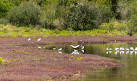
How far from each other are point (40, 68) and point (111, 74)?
4.86m

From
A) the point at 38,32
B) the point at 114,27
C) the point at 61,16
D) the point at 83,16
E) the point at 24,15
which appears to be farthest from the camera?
the point at 61,16

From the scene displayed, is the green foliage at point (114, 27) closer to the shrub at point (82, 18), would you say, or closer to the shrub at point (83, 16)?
the shrub at point (83, 16)

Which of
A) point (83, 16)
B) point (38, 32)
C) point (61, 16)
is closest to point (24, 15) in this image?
point (61, 16)

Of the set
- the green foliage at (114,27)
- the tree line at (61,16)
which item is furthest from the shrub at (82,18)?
the green foliage at (114,27)

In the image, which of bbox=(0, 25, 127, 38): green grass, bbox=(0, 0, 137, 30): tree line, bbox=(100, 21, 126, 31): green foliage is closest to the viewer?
bbox=(0, 25, 127, 38): green grass

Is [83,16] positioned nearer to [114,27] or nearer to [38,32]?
[114,27]

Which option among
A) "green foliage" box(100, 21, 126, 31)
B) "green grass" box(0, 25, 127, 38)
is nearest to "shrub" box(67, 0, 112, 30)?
"green foliage" box(100, 21, 126, 31)

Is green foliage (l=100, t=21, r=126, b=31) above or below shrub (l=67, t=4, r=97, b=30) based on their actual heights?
below

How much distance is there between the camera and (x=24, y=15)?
5928cm

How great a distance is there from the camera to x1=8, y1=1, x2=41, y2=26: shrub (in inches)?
2334

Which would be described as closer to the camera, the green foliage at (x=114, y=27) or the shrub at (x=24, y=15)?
the green foliage at (x=114, y=27)

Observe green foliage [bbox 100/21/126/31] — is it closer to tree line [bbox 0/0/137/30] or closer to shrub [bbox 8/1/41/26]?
tree line [bbox 0/0/137/30]

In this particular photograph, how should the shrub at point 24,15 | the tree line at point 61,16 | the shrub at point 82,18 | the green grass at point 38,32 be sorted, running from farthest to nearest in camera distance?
the shrub at point 24,15
the tree line at point 61,16
the shrub at point 82,18
the green grass at point 38,32

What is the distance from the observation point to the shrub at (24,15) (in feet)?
194
